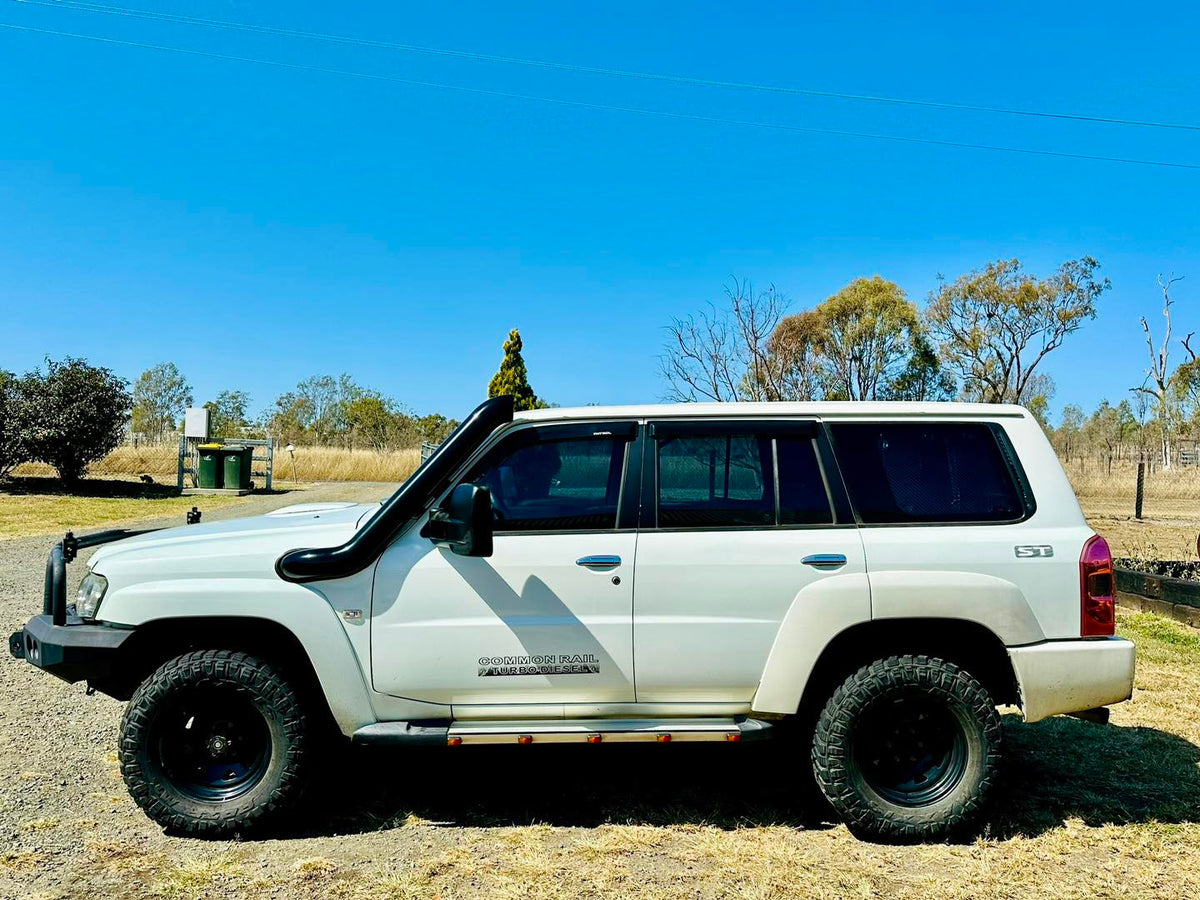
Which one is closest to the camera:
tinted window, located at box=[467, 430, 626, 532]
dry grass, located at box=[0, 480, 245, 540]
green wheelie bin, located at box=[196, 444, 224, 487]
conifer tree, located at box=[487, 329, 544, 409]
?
tinted window, located at box=[467, 430, 626, 532]

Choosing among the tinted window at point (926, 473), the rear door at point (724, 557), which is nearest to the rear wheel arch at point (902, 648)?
the rear door at point (724, 557)

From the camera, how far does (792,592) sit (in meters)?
Answer: 3.71

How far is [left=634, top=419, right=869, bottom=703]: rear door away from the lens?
3689 millimetres

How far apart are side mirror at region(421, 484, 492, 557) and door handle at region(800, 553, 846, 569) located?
1.38 metres

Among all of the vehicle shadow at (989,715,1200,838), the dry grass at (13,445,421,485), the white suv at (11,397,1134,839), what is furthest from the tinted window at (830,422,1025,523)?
the dry grass at (13,445,421,485)

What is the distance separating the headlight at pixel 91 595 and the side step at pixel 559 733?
1292 mm

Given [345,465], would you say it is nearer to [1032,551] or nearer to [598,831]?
[598,831]

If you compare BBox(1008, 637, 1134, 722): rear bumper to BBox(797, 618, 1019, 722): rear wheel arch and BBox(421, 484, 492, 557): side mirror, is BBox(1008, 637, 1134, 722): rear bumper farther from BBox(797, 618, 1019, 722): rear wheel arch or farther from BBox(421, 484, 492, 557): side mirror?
BBox(421, 484, 492, 557): side mirror

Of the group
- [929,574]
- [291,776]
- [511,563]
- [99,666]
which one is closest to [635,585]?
[511,563]

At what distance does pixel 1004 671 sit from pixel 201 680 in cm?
355

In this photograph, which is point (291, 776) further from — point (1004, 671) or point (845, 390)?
point (845, 390)

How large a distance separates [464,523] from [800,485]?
59.9 inches

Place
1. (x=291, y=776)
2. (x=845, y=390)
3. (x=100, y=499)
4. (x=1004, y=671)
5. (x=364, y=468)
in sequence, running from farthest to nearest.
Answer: (x=845, y=390) < (x=364, y=468) < (x=100, y=499) < (x=1004, y=671) < (x=291, y=776)

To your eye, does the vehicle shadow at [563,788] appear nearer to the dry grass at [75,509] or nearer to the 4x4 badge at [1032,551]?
the 4x4 badge at [1032,551]
